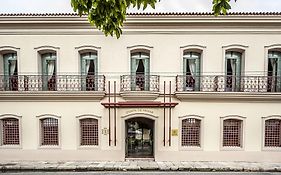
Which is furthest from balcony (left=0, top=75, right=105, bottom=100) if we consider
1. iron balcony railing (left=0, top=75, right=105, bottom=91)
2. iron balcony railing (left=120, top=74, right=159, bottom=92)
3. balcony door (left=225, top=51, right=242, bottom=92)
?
balcony door (left=225, top=51, right=242, bottom=92)

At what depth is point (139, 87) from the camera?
10.8m

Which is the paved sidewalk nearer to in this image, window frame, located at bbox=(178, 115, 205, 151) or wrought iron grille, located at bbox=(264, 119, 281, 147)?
window frame, located at bbox=(178, 115, 205, 151)

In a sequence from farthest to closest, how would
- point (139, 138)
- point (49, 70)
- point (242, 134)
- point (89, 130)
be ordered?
1. point (139, 138)
2. point (49, 70)
3. point (89, 130)
4. point (242, 134)

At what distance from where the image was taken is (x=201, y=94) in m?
10.2

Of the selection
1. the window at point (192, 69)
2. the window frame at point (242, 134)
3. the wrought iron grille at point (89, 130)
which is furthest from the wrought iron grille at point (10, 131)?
the window frame at point (242, 134)

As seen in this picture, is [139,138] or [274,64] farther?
[139,138]

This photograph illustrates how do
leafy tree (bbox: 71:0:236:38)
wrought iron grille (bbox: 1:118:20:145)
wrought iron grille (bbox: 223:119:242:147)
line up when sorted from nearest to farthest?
leafy tree (bbox: 71:0:236:38)
wrought iron grille (bbox: 223:119:242:147)
wrought iron grille (bbox: 1:118:20:145)

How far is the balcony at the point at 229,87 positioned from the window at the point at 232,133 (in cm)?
143

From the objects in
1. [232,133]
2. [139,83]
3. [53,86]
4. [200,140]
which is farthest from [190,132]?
[53,86]

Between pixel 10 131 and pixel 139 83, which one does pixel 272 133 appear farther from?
pixel 10 131

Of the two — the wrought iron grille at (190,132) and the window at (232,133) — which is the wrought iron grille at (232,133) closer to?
the window at (232,133)

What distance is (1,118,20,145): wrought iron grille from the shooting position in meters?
10.9

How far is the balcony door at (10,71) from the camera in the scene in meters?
10.9

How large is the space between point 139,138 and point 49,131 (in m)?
5.15
